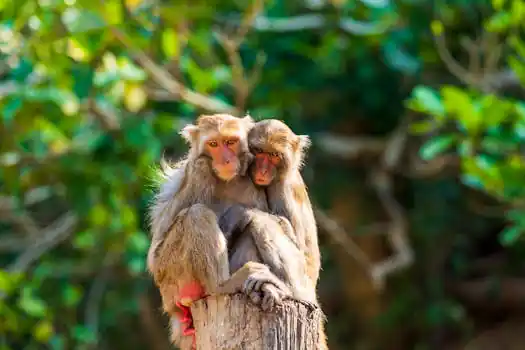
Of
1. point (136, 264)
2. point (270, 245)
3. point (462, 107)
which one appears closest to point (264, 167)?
point (270, 245)

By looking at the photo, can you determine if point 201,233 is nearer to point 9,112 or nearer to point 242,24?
point 9,112

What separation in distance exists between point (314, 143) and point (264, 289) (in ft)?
23.9

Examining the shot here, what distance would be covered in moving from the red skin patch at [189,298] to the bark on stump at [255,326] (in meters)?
0.50

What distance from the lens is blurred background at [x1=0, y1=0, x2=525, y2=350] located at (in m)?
8.99

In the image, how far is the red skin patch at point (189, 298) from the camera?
5367 millimetres

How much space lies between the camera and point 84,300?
538 inches

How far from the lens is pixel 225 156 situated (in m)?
5.62

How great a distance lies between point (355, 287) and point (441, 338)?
1.35m

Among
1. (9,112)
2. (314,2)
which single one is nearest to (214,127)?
(9,112)

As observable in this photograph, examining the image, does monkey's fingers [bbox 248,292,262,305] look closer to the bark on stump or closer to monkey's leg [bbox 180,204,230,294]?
the bark on stump

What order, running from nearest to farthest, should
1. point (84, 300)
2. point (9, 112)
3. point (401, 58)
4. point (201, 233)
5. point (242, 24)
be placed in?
1. point (201, 233)
2. point (9, 112)
3. point (242, 24)
4. point (401, 58)
5. point (84, 300)

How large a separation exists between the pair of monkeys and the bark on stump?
0.78ft

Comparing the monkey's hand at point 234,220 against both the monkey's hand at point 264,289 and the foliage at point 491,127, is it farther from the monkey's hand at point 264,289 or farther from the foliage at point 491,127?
the foliage at point 491,127

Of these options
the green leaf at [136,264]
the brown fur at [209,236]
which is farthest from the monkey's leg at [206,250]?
the green leaf at [136,264]
